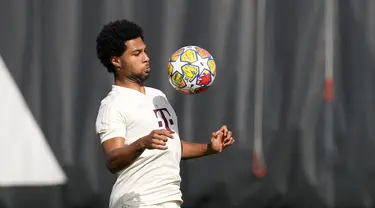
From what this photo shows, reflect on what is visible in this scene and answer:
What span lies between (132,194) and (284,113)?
2568 millimetres

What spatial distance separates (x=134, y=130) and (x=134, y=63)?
14.9 inches

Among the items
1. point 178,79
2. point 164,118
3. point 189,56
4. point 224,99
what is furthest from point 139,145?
point 224,99

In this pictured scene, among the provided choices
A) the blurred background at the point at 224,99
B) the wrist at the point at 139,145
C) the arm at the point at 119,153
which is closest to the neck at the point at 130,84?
the arm at the point at 119,153

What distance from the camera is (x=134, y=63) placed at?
5.00m

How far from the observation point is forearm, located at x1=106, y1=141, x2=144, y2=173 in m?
4.62

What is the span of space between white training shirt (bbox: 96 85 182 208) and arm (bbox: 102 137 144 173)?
42 mm

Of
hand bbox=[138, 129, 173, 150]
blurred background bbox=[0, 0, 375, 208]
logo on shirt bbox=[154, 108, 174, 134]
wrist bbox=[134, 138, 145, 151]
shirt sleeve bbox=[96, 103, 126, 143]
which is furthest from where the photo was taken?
blurred background bbox=[0, 0, 375, 208]

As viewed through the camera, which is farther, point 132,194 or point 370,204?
point 370,204

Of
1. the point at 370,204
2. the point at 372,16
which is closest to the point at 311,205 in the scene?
the point at 370,204

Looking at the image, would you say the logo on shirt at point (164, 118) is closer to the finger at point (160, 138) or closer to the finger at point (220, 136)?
the finger at point (220, 136)

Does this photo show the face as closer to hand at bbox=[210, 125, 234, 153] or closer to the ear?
the ear

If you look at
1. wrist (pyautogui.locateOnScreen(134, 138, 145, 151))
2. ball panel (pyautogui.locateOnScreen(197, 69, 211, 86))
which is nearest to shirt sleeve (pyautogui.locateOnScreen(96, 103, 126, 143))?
wrist (pyautogui.locateOnScreen(134, 138, 145, 151))

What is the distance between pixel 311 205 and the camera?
7.17 metres

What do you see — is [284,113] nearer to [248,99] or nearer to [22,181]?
[248,99]
